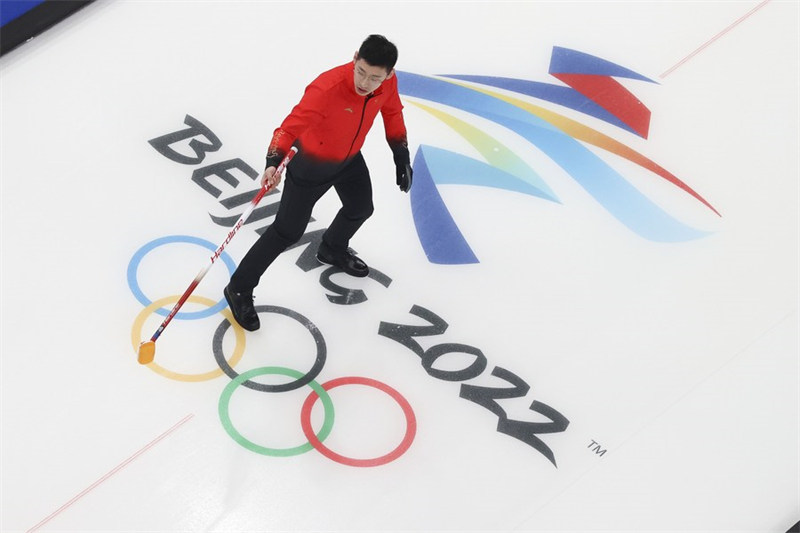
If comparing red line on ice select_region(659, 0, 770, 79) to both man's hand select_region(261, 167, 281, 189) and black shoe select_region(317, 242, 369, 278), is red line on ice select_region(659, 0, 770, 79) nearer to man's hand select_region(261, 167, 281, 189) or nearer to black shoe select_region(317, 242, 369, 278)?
black shoe select_region(317, 242, 369, 278)

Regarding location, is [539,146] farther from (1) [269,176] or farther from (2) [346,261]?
(1) [269,176]

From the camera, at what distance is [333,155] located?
3381mm

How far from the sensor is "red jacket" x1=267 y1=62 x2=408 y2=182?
320cm

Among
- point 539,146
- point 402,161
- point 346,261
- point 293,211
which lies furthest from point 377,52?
point 539,146

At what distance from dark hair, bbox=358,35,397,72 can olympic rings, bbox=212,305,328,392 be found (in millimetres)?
1237

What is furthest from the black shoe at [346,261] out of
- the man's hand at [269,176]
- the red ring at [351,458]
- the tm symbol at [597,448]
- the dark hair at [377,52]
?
the tm symbol at [597,448]

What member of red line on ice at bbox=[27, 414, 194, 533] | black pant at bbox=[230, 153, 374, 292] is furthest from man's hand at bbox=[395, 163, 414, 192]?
red line on ice at bbox=[27, 414, 194, 533]

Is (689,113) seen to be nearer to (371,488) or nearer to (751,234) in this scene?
(751,234)

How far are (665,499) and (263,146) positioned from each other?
257cm

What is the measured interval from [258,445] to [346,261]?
1.00 metres

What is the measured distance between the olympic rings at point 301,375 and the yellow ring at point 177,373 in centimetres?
4

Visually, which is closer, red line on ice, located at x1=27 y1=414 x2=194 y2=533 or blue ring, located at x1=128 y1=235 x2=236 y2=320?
red line on ice, located at x1=27 y1=414 x2=194 y2=533

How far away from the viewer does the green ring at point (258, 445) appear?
10.8 ft

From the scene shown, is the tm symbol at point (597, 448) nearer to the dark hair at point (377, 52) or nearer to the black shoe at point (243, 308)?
the black shoe at point (243, 308)
